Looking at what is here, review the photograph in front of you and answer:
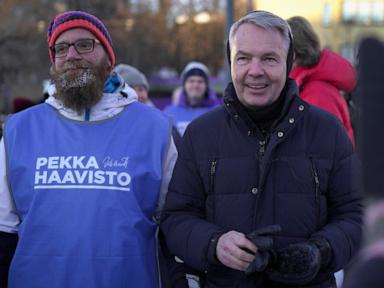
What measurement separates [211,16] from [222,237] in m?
35.8

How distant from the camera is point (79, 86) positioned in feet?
9.16

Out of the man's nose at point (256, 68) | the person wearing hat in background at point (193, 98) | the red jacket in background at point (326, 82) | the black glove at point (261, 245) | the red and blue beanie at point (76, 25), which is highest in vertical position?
the red and blue beanie at point (76, 25)

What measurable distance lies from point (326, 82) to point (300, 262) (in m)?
1.62

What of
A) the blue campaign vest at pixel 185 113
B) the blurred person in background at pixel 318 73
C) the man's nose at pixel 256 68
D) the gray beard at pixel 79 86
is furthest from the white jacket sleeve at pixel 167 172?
the blue campaign vest at pixel 185 113

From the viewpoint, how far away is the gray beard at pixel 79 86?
2809mm

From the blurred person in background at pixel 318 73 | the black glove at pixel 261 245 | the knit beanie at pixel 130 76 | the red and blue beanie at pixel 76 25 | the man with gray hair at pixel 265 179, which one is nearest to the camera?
the black glove at pixel 261 245

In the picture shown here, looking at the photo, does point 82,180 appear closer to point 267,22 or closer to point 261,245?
point 261,245

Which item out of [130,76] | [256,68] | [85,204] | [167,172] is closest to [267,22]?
[256,68]

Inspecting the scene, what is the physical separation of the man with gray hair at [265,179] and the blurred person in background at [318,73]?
1.00m

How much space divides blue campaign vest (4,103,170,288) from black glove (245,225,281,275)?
614 mm

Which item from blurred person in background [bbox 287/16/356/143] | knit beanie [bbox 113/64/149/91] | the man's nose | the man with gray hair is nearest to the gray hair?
the man with gray hair

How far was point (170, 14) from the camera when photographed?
3916 cm

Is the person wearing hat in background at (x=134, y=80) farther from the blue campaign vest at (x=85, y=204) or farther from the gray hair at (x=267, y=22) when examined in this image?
the gray hair at (x=267, y=22)

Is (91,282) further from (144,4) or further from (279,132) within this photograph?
(144,4)
